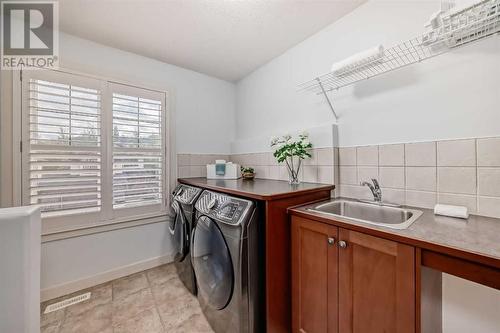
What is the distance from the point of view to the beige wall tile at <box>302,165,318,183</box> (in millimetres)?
1778

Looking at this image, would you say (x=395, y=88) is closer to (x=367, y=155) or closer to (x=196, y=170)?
(x=367, y=155)

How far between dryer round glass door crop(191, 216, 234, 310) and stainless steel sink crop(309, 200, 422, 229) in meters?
0.62

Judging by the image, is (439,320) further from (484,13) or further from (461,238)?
(484,13)

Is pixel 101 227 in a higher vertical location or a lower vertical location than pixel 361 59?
lower

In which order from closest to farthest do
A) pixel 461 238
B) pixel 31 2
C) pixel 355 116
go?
pixel 461 238, pixel 31 2, pixel 355 116

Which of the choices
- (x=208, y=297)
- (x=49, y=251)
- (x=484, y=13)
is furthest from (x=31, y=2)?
(x=484, y=13)

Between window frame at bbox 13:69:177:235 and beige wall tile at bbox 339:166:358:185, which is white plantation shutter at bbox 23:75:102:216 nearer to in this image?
window frame at bbox 13:69:177:235

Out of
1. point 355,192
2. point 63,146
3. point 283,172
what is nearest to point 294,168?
point 283,172

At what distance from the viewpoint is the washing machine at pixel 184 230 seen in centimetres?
167

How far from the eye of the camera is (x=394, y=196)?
4.44 feet

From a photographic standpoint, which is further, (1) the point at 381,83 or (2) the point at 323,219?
(1) the point at 381,83

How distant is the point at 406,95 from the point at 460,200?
27.5 inches

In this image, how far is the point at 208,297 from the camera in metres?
1.37

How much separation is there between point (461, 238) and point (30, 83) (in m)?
2.90
